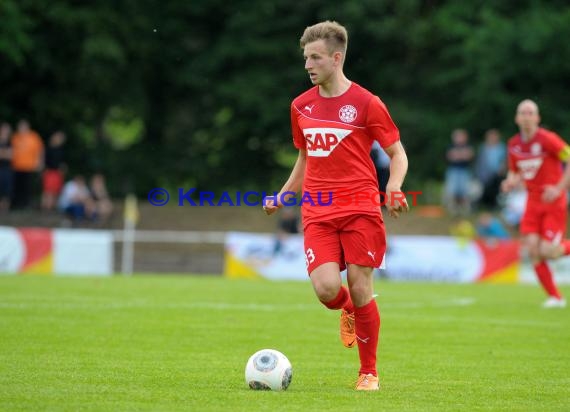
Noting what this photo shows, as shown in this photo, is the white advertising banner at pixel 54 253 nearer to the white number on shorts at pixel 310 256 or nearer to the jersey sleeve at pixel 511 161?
the jersey sleeve at pixel 511 161

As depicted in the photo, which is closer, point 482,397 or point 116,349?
point 482,397

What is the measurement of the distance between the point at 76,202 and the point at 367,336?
21.7 metres

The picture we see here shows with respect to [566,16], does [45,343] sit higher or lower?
lower

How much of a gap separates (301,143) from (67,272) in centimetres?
1722

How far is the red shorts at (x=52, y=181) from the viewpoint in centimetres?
2936

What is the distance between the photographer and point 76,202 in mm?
29344

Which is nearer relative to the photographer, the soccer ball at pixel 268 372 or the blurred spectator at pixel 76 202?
the soccer ball at pixel 268 372

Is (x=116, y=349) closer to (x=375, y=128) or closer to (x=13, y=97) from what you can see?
(x=375, y=128)

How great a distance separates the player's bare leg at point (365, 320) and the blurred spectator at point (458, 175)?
66.3ft

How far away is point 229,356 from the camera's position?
1034cm

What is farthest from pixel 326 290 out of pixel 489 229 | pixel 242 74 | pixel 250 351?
pixel 242 74

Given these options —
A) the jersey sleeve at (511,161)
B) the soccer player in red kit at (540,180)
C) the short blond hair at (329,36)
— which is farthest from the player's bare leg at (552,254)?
the short blond hair at (329,36)

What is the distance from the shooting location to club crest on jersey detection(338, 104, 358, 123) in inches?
338

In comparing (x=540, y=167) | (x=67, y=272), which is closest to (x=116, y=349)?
(x=540, y=167)
